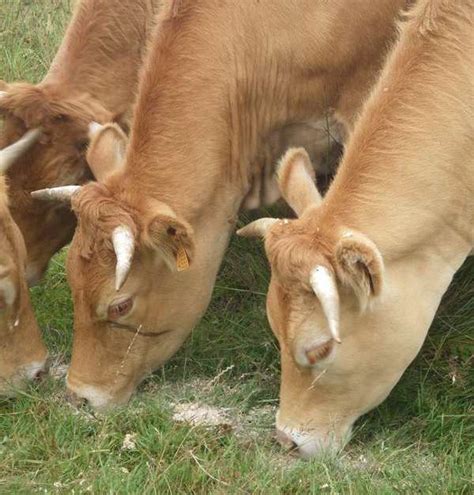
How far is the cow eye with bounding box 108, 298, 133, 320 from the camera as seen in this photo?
5.87m

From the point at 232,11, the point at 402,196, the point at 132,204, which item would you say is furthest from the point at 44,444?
the point at 232,11

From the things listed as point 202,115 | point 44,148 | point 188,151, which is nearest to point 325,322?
point 188,151

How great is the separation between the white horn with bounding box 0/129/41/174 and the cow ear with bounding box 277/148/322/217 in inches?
63.3

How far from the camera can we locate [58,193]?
6.05 meters

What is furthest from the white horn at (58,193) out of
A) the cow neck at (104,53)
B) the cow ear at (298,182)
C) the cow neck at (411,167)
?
the cow neck at (411,167)

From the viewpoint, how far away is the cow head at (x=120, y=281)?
5656 millimetres

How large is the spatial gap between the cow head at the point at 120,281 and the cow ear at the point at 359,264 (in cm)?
101

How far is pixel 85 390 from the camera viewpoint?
6074mm

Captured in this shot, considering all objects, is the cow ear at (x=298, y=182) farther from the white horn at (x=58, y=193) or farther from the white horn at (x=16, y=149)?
the white horn at (x=16, y=149)

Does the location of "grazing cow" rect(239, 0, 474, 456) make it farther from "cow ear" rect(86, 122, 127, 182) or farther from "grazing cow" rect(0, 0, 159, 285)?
"grazing cow" rect(0, 0, 159, 285)

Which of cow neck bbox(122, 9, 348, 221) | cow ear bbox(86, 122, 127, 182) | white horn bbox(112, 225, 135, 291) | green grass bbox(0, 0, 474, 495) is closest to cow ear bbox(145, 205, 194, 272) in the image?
white horn bbox(112, 225, 135, 291)

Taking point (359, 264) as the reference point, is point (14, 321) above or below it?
below

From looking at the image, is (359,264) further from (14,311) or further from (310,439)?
(14,311)

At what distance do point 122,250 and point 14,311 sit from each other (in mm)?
1059
